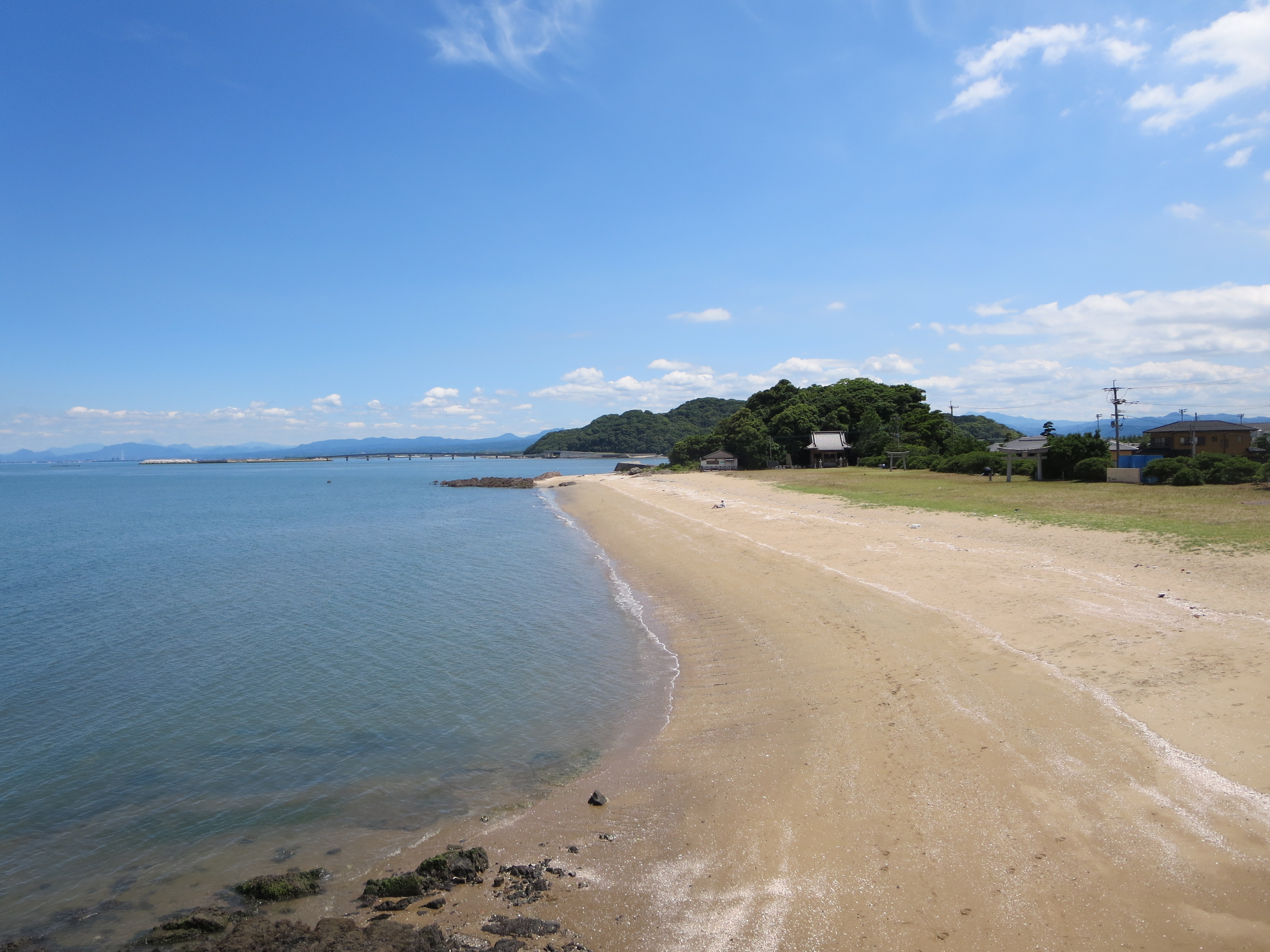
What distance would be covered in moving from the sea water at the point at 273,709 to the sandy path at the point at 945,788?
6.01 feet

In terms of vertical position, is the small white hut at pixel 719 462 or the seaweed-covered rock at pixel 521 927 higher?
the small white hut at pixel 719 462

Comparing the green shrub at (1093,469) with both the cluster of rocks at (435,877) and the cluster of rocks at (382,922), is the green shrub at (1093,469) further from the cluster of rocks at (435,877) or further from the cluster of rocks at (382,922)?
the cluster of rocks at (435,877)

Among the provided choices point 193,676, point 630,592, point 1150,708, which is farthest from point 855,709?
point 193,676

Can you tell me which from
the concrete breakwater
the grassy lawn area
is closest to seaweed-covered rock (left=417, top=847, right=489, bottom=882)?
the grassy lawn area

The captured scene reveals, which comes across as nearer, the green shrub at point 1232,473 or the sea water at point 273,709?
the sea water at point 273,709

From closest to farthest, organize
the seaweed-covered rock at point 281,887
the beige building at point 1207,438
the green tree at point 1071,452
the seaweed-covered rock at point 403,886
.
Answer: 1. the seaweed-covered rock at point 403,886
2. the seaweed-covered rock at point 281,887
3. the green tree at point 1071,452
4. the beige building at point 1207,438

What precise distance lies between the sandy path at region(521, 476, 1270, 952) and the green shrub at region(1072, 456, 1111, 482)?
2584cm

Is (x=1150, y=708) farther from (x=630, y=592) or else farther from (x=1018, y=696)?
(x=630, y=592)

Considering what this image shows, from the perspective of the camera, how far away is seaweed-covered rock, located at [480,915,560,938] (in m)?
5.28

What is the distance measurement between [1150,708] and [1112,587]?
6.08 meters

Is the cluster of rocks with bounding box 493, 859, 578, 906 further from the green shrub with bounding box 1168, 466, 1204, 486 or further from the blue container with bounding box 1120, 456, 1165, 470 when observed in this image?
the blue container with bounding box 1120, 456, 1165, 470

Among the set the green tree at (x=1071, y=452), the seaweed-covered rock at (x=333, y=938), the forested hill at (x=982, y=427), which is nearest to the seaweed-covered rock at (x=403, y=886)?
the seaweed-covered rock at (x=333, y=938)

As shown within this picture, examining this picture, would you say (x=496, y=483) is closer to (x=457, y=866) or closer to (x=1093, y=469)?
(x=1093, y=469)

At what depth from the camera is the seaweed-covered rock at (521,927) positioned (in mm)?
5277
